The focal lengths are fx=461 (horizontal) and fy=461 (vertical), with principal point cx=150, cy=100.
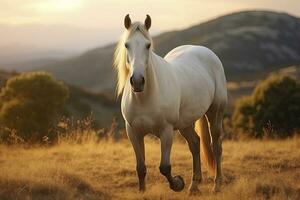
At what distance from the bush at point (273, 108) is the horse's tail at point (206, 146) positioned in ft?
41.4

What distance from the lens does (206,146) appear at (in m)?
7.67

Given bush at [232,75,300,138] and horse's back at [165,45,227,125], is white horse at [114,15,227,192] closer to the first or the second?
horse's back at [165,45,227,125]

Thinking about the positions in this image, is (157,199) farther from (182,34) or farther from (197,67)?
(182,34)

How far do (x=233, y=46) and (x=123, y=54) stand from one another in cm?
13367

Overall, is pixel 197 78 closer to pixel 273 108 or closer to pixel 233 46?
pixel 273 108

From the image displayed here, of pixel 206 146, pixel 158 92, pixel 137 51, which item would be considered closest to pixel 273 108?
pixel 206 146

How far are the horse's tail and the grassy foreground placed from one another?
0.95 feet

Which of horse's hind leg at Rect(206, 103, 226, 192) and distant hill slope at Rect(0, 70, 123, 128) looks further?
distant hill slope at Rect(0, 70, 123, 128)

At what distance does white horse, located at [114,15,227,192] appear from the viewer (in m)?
5.43

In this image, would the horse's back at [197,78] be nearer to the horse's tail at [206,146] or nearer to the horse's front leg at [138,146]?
the horse's tail at [206,146]

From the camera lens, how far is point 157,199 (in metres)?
5.99

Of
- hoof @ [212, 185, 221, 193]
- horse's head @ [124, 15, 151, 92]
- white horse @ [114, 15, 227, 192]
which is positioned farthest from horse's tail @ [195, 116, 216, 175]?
horse's head @ [124, 15, 151, 92]

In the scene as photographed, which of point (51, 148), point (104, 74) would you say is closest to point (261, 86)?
point (51, 148)

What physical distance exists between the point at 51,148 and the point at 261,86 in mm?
14757
